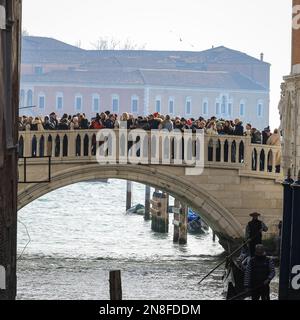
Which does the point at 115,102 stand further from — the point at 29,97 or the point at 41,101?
the point at 29,97

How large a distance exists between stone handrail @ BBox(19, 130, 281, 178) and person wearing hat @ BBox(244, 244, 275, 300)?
31.0 feet

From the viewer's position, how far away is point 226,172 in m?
29.4

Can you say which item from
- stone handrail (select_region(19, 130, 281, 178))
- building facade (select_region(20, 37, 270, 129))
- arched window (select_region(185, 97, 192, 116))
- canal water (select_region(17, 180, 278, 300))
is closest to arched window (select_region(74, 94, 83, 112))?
building facade (select_region(20, 37, 270, 129))

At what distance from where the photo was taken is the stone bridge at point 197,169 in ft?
94.4

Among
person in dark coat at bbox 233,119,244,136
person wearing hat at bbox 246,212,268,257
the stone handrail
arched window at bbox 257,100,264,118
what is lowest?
arched window at bbox 257,100,264,118

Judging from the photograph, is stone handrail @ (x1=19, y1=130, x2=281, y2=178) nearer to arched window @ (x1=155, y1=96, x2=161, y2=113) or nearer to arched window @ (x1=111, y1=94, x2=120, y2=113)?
arched window @ (x1=111, y1=94, x2=120, y2=113)

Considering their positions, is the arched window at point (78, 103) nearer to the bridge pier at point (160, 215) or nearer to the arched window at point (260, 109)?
the arched window at point (260, 109)

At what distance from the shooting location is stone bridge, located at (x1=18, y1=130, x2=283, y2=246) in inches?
1133

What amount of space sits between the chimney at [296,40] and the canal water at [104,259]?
10.4 feet

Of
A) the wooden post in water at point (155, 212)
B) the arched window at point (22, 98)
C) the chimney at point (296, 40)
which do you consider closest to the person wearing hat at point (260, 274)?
the chimney at point (296, 40)

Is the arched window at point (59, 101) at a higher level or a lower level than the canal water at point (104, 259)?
higher

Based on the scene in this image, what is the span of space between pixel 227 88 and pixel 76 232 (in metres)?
53.2
